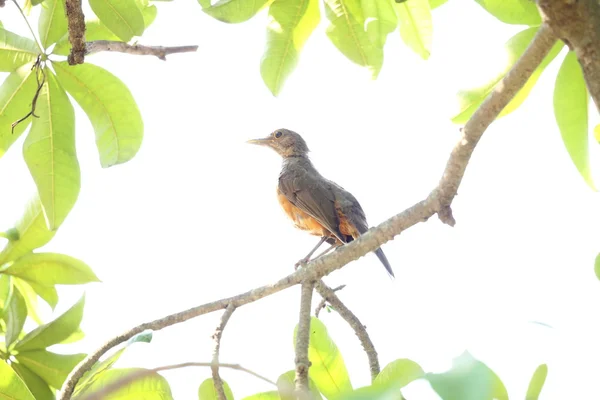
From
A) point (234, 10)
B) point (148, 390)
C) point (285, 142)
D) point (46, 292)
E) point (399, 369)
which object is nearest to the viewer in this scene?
point (399, 369)

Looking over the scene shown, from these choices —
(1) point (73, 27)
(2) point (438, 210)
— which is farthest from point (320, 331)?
(1) point (73, 27)

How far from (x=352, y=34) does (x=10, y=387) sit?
189 cm

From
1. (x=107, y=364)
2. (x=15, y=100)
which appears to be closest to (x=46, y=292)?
(x=15, y=100)

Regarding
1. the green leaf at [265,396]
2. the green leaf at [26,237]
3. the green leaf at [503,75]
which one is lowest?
the green leaf at [265,396]

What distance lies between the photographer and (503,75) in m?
2.78

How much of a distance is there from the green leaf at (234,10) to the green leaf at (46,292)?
166 centimetres

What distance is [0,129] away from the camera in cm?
318

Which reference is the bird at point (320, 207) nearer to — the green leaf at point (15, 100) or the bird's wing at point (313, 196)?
the bird's wing at point (313, 196)

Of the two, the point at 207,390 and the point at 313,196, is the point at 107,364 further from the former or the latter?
the point at 313,196

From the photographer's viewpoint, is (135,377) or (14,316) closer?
(135,377)

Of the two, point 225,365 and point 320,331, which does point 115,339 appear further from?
point 225,365

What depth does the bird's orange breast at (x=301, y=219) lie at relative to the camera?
5.30 m

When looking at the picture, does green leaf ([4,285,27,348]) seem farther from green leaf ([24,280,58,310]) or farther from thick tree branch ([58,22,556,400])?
thick tree branch ([58,22,556,400])

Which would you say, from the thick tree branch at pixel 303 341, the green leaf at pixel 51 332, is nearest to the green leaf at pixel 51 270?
the green leaf at pixel 51 332
